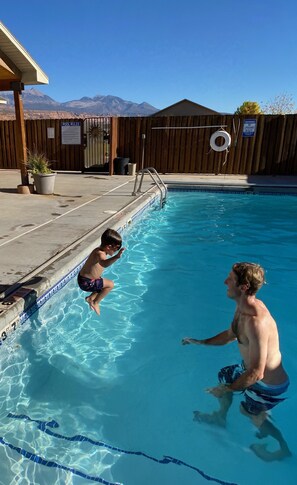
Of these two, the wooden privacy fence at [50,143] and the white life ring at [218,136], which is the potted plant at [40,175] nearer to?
the wooden privacy fence at [50,143]

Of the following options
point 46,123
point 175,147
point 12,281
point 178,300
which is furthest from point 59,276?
point 46,123

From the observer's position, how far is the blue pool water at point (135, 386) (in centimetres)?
236

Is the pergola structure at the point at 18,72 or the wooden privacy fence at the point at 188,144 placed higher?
the pergola structure at the point at 18,72

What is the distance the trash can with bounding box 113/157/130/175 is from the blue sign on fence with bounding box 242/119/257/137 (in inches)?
168

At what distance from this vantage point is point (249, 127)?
13.2m

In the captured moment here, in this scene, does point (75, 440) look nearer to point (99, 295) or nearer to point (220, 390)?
point (220, 390)

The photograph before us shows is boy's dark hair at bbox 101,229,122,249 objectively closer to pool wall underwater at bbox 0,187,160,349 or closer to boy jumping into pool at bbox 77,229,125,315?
boy jumping into pool at bbox 77,229,125,315

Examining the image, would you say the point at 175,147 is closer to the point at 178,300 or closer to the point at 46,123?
the point at 46,123

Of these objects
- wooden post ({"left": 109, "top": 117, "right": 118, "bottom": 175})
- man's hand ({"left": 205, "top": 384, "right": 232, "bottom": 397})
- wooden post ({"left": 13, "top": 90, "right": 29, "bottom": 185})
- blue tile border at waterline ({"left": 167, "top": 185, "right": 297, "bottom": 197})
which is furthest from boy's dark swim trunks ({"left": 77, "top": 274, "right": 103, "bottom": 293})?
wooden post ({"left": 109, "top": 117, "right": 118, "bottom": 175})

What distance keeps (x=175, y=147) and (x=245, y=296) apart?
40.0 ft

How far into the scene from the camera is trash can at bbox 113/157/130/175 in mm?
13391

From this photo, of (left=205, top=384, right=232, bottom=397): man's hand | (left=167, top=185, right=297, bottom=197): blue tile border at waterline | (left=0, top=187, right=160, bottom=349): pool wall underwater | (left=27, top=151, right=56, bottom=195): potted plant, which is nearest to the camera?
(left=205, top=384, right=232, bottom=397): man's hand

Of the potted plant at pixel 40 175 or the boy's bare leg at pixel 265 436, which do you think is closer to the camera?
the boy's bare leg at pixel 265 436

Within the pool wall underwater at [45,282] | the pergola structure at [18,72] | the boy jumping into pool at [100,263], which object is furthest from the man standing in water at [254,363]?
the pergola structure at [18,72]
